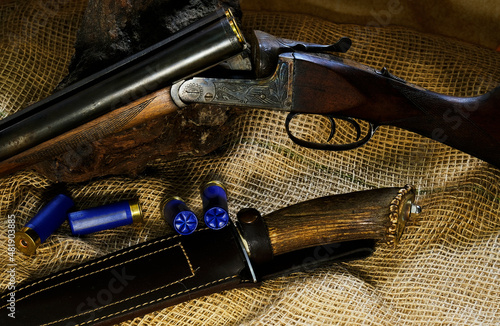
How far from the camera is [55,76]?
10.2 feet

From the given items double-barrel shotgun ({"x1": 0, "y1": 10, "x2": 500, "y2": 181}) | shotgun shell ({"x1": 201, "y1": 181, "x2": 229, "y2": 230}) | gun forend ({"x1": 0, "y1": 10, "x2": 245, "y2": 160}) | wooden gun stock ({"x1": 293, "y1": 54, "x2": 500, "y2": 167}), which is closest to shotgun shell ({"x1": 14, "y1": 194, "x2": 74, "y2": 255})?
double-barrel shotgun ({"x1": 0, "y1": 10, "x2": 500, "y2": 181})

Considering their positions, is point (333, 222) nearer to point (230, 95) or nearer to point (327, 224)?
point (327, 224)

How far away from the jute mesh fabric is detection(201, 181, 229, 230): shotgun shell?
18cm

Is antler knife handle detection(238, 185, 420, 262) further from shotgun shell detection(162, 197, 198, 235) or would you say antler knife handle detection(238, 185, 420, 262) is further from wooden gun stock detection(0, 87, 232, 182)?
wooden gun stock detection(0, 87, 232, 182)

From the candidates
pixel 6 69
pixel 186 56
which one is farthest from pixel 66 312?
pixel 6 69

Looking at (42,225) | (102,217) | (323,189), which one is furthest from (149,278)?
(323,189)

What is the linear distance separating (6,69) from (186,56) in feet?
4.37

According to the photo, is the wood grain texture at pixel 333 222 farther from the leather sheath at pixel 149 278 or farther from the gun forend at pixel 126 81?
the gun forend at pixel 126 81

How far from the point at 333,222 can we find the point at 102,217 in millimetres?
1101

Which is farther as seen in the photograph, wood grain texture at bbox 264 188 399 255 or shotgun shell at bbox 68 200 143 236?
shotgun shell at bbox 68 200 143 236

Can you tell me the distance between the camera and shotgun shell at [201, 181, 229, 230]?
8.41 feet

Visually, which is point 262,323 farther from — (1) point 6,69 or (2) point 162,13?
(1) point 6,69

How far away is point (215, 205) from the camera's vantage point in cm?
262

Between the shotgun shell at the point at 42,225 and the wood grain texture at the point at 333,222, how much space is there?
3.29ft
